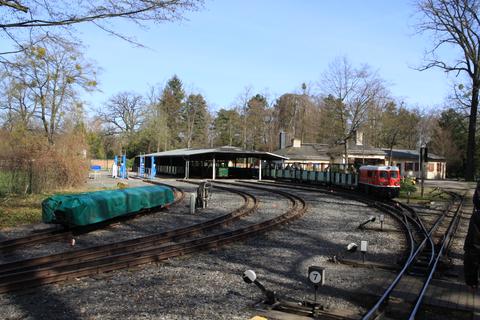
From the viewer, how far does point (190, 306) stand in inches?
266

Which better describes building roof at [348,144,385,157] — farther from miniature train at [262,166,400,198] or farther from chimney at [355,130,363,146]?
miniature train at [262,166,400,198]

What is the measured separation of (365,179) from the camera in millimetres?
28984

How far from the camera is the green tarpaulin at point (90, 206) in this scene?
12.8m

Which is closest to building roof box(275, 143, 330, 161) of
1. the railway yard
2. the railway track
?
the railway yard

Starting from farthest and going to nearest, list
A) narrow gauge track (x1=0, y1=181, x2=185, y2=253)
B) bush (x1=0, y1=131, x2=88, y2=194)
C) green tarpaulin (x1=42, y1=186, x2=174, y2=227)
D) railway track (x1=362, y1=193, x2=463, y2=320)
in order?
1. bush (x1=0, y1=131, x2=88, y2=194)
2. green tarpaulin (x1=42, y1=186, x2=174, y2=227)
3. narrow gauge track (x1=0, y1=181, x2=185, y2=253)
4. railway track (x1=362, y1=193, x2=463, y2=320)

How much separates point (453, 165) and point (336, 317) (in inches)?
3043

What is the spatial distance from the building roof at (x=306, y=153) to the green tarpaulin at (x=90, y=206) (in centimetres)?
4440

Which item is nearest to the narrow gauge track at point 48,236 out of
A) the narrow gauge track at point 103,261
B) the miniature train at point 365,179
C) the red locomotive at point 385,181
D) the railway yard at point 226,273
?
the railway yard at point 226,273

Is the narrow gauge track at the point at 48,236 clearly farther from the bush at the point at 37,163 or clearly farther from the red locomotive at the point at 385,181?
the red locomotive at the point at 385,181

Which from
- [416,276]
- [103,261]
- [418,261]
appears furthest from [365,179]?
[103,261]

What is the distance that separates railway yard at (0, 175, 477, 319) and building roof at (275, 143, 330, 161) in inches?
1773

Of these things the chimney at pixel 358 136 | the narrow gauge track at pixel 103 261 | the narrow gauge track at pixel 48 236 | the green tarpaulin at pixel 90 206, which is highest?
the chimney at pixel 358 136

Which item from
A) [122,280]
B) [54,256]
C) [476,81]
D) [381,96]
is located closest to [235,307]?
[122,280]

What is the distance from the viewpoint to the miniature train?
84.2ft
